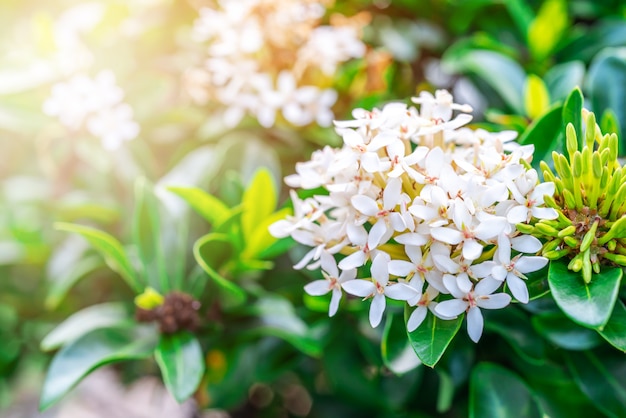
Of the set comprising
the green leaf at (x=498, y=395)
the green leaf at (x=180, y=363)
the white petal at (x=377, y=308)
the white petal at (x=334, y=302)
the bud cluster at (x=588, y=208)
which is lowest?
the green leaf at (x=180, y=363)

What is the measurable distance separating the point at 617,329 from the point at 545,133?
28 centimetres

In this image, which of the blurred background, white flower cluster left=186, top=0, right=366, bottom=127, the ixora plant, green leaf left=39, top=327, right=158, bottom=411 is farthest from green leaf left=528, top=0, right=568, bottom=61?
green leaf left=39, top=327, right=158, bottom=411

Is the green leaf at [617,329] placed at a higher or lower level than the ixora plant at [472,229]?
lower

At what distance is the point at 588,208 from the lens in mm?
646

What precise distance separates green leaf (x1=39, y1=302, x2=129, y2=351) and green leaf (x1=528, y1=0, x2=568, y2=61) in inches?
36.4

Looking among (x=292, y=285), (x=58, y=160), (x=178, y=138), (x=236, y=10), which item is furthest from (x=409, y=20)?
(x=58, y=160)

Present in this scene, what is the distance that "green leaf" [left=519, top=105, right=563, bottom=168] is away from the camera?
31.0 inches

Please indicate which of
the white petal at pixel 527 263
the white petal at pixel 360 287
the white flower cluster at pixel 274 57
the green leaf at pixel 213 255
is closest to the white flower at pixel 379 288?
the white petal at pixel 360 287

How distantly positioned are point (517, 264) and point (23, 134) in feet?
3.82

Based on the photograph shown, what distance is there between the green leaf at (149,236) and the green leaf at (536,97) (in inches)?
25.4

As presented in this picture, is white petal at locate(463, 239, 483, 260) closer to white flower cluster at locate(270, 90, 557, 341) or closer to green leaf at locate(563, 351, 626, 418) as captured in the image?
white flower cluster at locate(270, 90, 557, 341)

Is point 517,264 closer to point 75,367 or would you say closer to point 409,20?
point 75,367

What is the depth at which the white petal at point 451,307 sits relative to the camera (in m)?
0.62

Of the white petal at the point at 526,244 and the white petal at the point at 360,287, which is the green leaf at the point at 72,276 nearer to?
the white petal at the point at 360,287
